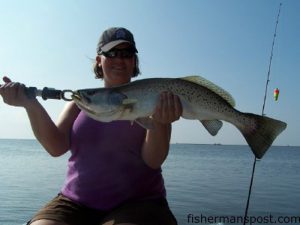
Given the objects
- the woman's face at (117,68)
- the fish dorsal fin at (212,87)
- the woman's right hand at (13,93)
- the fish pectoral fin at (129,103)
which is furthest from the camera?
the woman's face at (117,68)

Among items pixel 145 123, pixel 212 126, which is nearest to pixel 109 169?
pixel 145 123

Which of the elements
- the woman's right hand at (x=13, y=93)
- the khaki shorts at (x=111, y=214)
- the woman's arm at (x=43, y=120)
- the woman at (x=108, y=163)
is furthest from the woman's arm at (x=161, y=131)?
the woman's right hand at (x=13, y=93)

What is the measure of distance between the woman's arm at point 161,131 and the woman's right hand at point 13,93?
4.44ft

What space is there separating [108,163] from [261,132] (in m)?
1.57

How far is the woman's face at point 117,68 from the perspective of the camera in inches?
181

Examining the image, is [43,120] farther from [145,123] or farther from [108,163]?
[145,123]

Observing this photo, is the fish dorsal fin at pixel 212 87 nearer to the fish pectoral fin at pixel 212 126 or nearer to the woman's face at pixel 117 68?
the fish pectoral fin at pixel 212 126

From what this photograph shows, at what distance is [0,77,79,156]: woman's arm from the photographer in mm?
4250

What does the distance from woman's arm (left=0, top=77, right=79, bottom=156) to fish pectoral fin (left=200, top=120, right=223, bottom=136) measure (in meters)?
1.49

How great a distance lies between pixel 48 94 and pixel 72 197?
3.59ft

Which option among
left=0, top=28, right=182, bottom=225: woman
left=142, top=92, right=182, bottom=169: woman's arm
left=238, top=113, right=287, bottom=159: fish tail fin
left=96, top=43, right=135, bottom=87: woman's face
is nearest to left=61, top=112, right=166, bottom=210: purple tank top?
left=0, top=28, right=182, bottom=225: woman

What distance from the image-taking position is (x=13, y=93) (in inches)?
167

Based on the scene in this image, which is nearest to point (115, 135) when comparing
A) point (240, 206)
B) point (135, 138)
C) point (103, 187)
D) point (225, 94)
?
point (135, 138)

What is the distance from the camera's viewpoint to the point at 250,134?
4.24 m
